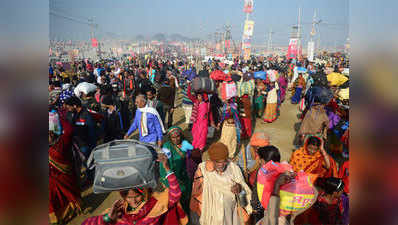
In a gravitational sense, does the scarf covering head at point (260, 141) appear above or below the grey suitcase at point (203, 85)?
below

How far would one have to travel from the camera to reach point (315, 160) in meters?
3.36

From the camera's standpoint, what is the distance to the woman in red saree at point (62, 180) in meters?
3.26

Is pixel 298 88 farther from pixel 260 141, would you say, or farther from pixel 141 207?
pixel 141 207

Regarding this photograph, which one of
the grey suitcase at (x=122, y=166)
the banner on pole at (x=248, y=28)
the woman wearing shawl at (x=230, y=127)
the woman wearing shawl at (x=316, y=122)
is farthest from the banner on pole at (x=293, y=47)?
the grey suitcase at (x=122, y=166)

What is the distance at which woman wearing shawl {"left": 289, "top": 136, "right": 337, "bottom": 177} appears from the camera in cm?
333

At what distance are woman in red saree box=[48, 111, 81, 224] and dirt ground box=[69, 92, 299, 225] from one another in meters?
0.27

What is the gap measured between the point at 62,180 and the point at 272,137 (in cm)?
612

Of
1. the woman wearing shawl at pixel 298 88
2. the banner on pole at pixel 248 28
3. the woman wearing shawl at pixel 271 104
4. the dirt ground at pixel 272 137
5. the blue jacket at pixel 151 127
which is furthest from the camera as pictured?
the banner on pole at pixel 248 28

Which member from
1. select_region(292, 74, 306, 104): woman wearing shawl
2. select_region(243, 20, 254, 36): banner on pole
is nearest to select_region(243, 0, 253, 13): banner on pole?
select_region(243, 20, 254, 36): banner on pole

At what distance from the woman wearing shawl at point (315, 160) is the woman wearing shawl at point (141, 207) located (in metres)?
2.01

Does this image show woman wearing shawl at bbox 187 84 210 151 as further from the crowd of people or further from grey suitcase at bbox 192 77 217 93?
grey suitcase at bbox 192 77 217 93

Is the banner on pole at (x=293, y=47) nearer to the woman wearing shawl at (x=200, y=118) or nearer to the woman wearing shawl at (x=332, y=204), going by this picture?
the woman wearing shawl at (x=200, y=118)
